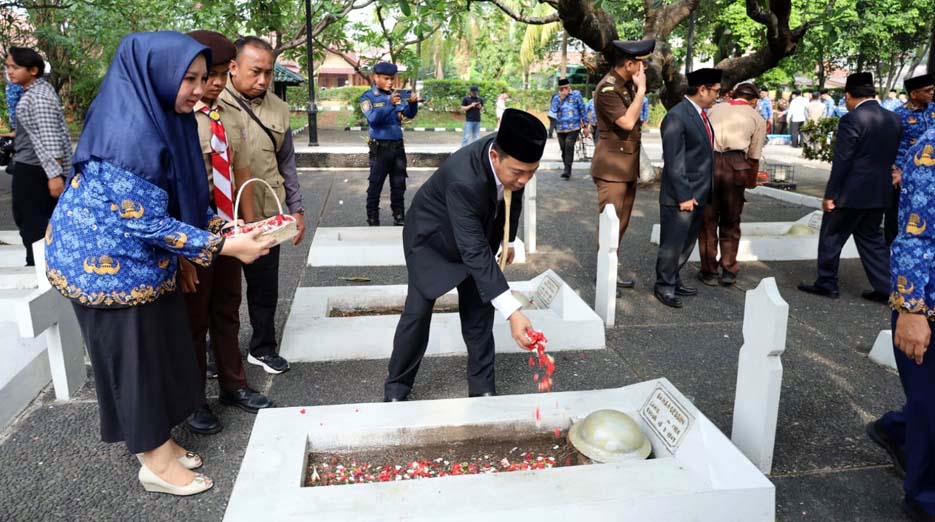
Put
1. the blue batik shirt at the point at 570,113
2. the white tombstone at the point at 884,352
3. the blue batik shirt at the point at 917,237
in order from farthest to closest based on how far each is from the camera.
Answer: the blue batik shirt at the point at 570,113
the white tombstone at the point at 884,352
the blue batik shirt at the point at 917,237

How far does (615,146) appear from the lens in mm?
5543

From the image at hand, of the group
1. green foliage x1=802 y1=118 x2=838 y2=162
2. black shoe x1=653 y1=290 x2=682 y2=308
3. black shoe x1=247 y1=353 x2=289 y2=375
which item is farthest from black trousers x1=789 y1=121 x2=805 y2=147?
black shoe x1=247 y1=353 x2=289 y2=375

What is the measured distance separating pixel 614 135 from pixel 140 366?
13.3 feet

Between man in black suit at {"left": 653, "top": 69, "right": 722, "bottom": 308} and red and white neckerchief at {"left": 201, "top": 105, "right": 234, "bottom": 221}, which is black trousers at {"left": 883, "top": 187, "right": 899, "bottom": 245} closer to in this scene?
man in black suit at {"left": 653, "top": 69, "right": 722, "bottom": 308}

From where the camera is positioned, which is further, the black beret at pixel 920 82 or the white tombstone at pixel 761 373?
the black beret at pixel 920 82

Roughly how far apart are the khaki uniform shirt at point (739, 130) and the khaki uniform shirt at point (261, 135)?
13.1ft

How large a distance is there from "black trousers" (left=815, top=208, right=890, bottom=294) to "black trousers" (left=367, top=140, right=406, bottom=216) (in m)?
4.53

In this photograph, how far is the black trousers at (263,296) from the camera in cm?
385

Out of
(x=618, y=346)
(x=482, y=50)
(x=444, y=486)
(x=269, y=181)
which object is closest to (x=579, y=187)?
(x=618, y=346)

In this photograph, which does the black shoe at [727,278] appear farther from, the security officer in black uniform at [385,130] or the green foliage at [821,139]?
the green foliage at [821,139]

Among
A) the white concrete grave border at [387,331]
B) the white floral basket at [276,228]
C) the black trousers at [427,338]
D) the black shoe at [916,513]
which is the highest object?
the white floral basket at [276,228]

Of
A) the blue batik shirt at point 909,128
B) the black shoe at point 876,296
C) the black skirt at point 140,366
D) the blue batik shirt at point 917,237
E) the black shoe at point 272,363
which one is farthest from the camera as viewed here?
the black shoe at point 876,296

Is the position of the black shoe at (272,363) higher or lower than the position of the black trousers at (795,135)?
lower

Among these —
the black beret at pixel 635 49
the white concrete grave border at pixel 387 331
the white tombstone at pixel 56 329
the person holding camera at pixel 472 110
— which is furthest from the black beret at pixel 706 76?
the person holding camera at pixel 472 110
